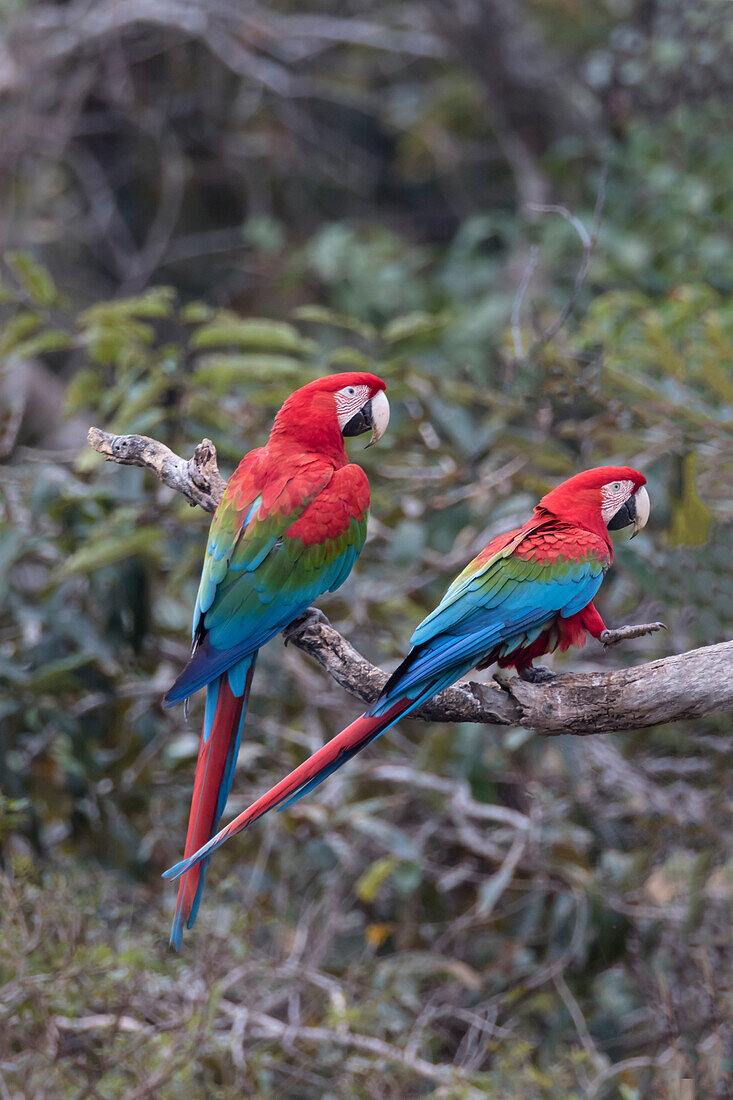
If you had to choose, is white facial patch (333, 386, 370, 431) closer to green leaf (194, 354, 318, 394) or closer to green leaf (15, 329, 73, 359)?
green leaf (194, 354, 318, 394)

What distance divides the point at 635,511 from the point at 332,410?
49 cm

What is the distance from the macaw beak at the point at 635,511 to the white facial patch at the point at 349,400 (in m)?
0.43

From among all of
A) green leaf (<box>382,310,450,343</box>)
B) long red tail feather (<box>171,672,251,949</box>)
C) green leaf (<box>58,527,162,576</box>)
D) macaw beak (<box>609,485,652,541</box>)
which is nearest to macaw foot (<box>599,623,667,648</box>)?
macaw beak (<box>609,485,652,541</box>)

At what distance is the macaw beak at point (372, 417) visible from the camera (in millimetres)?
1521

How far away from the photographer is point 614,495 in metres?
1.38

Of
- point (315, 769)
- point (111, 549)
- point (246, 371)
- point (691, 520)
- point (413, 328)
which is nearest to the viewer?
point (315, 769)

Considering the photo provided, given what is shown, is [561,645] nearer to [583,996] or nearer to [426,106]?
[583,996]

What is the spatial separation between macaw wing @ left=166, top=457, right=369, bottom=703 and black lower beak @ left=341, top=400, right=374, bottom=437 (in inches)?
2.6

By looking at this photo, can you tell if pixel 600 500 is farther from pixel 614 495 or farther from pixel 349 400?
pixel 349 400

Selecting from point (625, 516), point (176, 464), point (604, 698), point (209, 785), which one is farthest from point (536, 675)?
point (176, 464)

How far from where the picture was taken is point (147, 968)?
2201 mm

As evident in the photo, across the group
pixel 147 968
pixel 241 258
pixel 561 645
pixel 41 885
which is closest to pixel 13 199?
pixel 241 258

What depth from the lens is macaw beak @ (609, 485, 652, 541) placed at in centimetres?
135

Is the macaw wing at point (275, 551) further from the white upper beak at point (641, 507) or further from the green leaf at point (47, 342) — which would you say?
the green leaf at point (47, 342)
